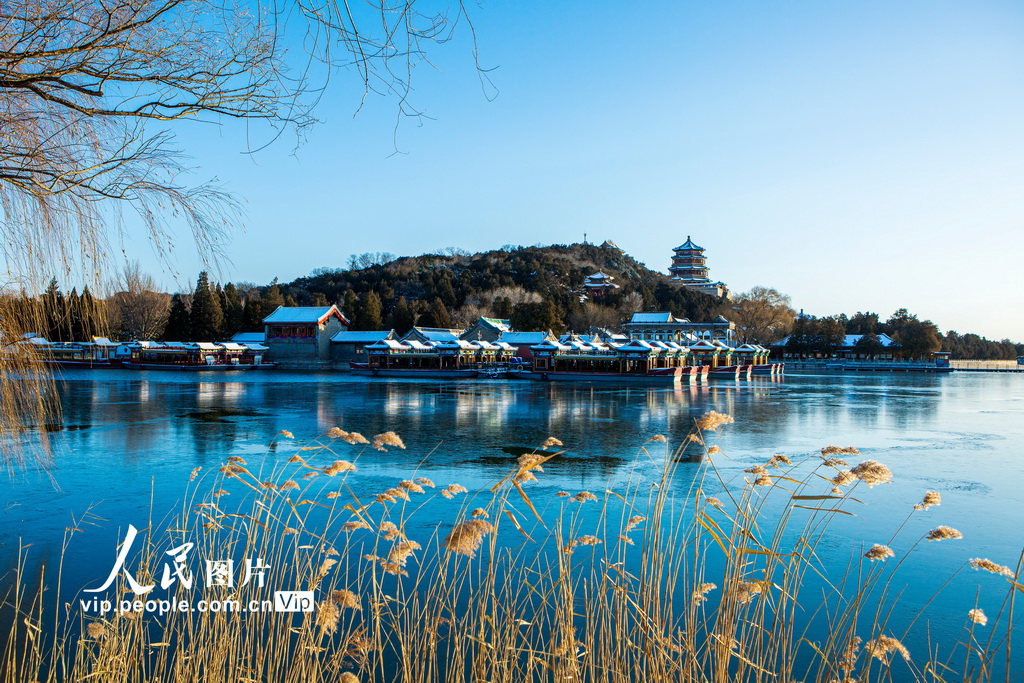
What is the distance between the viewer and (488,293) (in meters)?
66.3

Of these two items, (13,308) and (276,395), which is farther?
(276,395)

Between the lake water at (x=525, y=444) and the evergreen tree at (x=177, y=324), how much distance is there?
24129mm

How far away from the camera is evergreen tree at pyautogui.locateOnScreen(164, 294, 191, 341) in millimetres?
48909

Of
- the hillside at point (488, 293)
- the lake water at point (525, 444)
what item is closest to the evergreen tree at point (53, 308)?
the lake water at point (525, 444)

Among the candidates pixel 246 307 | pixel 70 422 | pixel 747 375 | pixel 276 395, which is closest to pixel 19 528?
pixel 70 422

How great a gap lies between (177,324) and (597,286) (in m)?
44.4

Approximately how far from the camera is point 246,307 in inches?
2149

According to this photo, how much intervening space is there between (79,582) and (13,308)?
3634 mm

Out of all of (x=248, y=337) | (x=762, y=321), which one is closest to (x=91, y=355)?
(x=248, y=337)

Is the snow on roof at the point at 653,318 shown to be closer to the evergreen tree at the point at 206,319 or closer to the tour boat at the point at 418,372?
the tour boat at the point at 418,372

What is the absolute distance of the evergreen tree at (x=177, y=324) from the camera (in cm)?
4891

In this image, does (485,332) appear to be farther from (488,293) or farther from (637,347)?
(488,293)

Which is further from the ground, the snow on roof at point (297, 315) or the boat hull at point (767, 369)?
the snow on roof at point (297, 315)

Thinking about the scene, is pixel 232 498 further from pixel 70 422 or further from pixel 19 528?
pixel 70 422
